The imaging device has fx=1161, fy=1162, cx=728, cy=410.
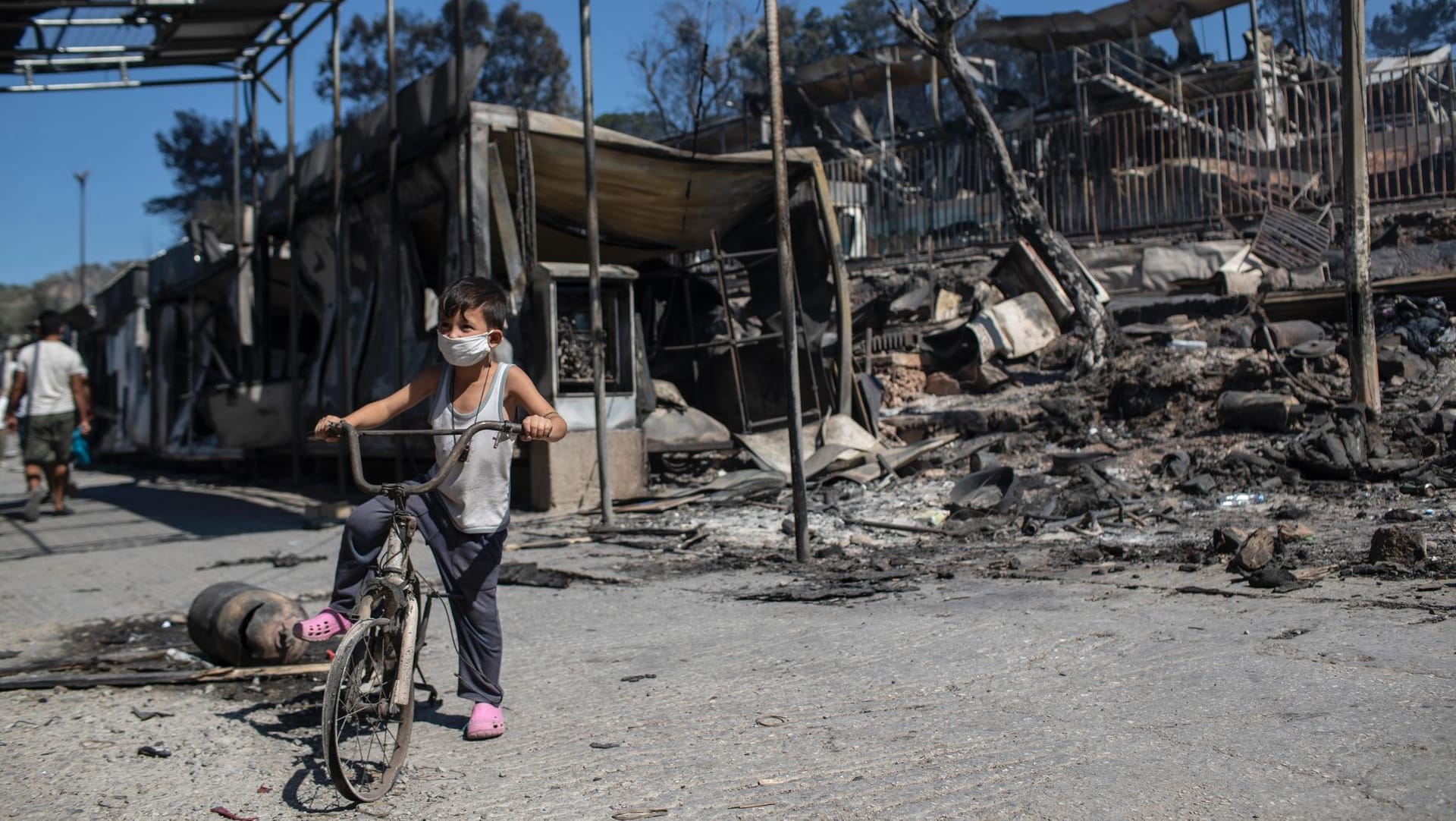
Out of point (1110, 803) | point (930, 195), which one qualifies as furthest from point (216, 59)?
point (1110, 803)

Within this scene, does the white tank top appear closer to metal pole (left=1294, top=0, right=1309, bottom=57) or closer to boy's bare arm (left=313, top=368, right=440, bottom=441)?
boy's bare arm (left=313, top=368, right=440, bottom=441)

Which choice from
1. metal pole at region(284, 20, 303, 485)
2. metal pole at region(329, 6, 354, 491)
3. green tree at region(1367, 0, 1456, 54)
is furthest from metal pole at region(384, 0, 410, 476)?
green tree at region(1367, 0, 1456, 54)

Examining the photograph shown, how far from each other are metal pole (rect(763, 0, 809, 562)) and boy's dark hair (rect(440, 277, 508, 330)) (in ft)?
10.5

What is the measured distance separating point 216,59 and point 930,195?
39.6ft

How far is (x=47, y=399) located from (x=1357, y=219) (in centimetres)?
1208

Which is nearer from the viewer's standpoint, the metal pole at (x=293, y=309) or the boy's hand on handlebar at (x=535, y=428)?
the boy's hand on handlebar at (x=535, y=428)

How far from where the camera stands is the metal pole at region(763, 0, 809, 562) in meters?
6.85

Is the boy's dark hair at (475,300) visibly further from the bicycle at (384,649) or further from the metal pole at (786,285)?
the metal pole at (786,285)

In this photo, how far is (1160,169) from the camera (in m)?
18.6

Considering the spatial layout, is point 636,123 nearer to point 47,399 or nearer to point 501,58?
point 501,58

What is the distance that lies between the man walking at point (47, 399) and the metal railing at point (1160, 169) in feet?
41.9

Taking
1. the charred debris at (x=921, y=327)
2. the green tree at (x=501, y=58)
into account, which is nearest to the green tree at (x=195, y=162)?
the green tree at (x=501, y=58)

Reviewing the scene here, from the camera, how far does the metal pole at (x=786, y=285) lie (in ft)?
22.5

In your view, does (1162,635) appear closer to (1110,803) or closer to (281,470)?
(1110,803)
